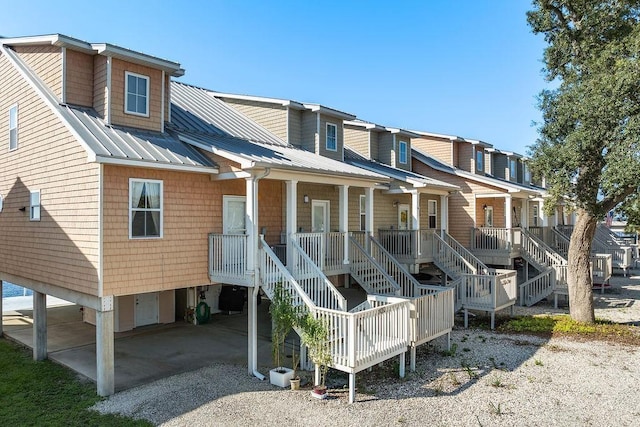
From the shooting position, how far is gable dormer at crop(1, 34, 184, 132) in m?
11.0

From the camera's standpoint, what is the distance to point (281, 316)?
10031mm

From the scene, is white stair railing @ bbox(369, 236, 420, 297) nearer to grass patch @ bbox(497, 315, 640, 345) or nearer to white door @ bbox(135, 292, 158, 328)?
grass patch @ bbox(497, 315, 640, 345)

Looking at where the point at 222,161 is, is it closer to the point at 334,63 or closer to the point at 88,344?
the point at 88,344

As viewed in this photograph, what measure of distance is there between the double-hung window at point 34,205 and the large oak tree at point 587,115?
49.6ft

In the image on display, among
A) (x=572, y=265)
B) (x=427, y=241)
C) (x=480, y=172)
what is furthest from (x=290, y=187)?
(x=480, y=172)

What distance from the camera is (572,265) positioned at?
51.5 feet

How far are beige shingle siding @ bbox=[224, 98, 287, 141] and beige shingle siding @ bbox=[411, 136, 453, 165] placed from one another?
38.3 feet

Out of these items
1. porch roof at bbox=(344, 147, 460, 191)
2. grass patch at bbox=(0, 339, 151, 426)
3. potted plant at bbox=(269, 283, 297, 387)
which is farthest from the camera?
porch roof at bbox=(344, 147, 460, 191)

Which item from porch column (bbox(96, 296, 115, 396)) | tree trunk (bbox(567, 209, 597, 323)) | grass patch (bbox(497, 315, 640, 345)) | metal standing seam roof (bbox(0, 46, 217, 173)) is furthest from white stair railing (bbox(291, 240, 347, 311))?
tree trunk (bbox(567, 209, 597, 323))

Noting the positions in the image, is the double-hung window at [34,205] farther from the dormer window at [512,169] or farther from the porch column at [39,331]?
the dormer window at [512,169]

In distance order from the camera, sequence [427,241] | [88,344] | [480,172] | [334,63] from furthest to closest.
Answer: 1. [334,63]
2. [480,172]
3. [427,241]
4. [88,344]

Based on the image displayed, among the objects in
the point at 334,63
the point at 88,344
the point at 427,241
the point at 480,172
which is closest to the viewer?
the point at 88,344

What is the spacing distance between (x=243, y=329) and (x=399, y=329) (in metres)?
7.28

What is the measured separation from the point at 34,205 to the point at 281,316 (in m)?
7.59
